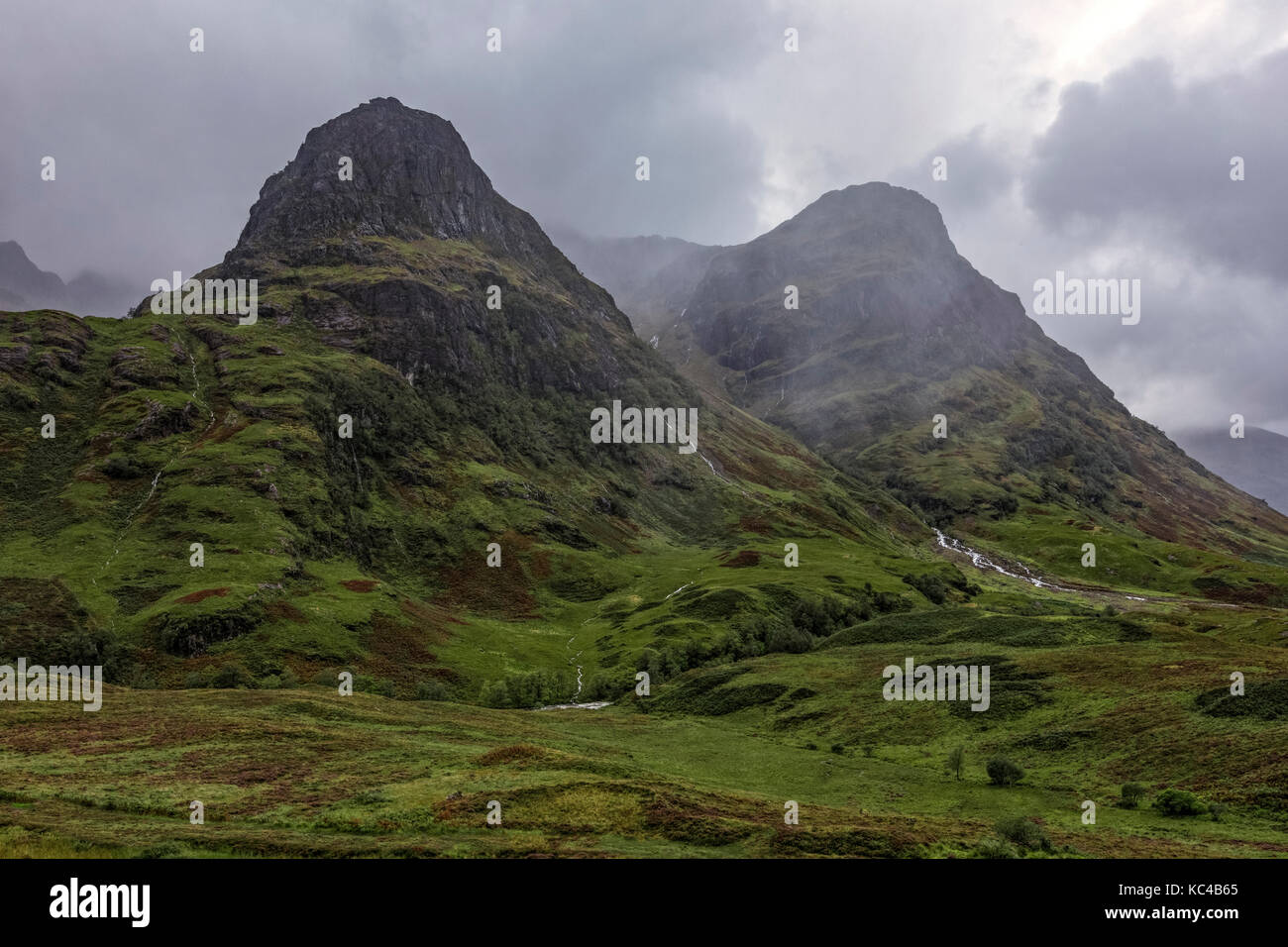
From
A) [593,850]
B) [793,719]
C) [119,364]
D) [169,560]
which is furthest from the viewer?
[119,364]

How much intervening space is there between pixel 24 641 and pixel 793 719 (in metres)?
99.3

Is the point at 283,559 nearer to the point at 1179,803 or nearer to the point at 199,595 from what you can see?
the point at 199,595

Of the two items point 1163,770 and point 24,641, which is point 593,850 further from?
point 24,641

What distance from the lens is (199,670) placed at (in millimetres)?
96688

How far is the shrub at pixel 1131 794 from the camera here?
4708 cm

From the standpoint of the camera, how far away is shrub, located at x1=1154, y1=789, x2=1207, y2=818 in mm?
43625

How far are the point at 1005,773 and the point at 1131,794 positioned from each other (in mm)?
8312

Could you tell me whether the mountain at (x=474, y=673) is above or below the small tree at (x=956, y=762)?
above

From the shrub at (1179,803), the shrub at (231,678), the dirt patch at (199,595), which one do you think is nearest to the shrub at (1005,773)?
the shrub at (1179,803)

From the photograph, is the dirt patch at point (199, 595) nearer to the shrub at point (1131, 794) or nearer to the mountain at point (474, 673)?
the mountain at point (474, 673)

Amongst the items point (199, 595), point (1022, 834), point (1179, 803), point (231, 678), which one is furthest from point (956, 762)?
point (199, 595)

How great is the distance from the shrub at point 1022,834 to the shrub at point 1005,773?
16.7m

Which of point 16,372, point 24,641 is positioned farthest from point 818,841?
point 16,372

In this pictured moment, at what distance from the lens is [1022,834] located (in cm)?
3709
